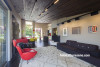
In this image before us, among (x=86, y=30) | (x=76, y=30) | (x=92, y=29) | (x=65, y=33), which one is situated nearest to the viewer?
(x=92, y=29)

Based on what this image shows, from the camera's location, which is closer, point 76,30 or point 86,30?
point 86,30

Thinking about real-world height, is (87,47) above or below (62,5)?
below

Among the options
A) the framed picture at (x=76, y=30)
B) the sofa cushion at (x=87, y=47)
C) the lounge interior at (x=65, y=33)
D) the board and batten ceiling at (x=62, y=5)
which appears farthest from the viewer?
the framed picture at (x=76, y=30)

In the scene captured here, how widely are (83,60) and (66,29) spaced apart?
370 centimetres

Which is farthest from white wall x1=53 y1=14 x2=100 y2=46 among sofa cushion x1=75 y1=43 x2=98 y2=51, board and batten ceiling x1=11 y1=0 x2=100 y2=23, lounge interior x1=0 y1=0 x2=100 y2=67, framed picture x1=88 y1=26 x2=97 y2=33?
board and batten ceiling x1=11 y1=0 x2=100 y2=23

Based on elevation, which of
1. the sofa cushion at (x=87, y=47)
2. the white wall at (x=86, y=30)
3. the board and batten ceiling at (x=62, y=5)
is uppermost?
the board and batten ceiling at (x=62, y=5)

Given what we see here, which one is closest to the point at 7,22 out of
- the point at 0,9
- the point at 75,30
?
the point at 0,9

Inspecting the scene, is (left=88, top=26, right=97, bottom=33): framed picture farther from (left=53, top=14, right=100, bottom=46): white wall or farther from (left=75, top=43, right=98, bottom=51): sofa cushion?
(left=75, top=43, right=98, bottom=51): sofa cushion

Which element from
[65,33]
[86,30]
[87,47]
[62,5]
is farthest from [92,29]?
[65,33]

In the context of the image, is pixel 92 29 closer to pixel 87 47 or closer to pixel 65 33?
pixel 87 47

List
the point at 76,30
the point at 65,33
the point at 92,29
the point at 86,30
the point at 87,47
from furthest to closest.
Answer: the point at 65,33, the point at 76,30, the point at 86,30, the point at 92,29, the point at 87,47

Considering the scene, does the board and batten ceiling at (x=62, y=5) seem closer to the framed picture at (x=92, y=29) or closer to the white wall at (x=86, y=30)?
the white wall at (x=86, y=30)

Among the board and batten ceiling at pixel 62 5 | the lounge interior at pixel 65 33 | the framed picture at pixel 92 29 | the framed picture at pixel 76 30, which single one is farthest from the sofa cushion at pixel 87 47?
the board and batten ceiling at pixel 62 5

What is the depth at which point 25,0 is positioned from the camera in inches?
134
